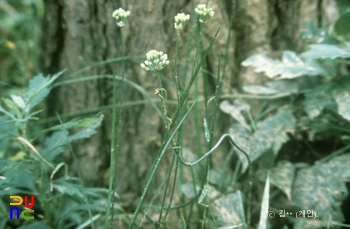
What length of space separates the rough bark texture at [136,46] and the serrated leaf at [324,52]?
0.24 m

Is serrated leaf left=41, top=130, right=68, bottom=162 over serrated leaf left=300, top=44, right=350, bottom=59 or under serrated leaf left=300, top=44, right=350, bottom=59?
under

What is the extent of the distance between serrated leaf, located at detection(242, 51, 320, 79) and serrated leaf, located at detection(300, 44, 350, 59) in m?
0.11

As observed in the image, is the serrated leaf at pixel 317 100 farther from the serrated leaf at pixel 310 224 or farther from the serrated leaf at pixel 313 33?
the serrated leaf at pixel 310 224

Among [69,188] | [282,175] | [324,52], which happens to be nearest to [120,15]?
[69,188]

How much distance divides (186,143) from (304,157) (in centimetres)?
45

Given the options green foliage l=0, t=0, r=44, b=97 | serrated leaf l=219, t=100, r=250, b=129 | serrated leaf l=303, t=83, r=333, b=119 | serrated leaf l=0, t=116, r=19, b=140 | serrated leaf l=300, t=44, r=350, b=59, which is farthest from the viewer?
green foliage l=0, t=0, r=44, b=97

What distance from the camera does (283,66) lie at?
1.37 metres

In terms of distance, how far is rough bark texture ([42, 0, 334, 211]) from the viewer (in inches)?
55.4

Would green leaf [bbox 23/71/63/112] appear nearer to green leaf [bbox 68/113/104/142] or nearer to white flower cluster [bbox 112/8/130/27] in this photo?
green leaf [bbox 68/113/104/142]

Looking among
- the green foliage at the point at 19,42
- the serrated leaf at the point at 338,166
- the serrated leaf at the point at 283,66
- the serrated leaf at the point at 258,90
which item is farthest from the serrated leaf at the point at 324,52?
the green foliage at the point at 19,42

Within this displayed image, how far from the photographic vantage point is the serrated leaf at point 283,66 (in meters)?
1.35

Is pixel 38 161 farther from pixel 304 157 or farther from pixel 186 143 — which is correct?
pixel 304 157

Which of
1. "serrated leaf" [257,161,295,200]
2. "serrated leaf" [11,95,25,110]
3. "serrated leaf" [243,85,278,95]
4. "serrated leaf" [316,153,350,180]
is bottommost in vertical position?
"serrated leaf" [257,161,295,200]

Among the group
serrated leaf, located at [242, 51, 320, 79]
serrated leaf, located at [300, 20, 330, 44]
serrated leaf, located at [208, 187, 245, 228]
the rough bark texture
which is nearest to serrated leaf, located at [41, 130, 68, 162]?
the rough bark texture
